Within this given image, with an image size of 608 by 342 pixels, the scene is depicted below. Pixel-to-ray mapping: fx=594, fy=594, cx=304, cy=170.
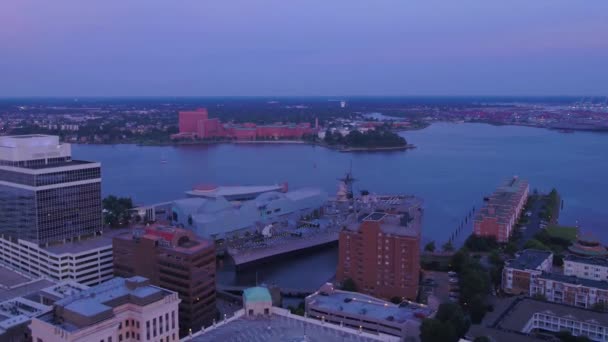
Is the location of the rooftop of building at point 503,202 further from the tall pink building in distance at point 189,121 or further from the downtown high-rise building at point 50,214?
the tall pink building in distance at point 189,121

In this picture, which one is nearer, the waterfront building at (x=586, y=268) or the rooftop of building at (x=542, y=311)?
the rooftop of building at (x=542, y=311)

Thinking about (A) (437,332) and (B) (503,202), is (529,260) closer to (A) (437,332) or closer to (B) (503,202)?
(A) (437,332)

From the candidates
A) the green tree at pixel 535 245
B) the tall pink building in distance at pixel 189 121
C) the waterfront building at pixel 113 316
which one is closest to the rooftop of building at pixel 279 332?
the waterfront building at pixel 113 316

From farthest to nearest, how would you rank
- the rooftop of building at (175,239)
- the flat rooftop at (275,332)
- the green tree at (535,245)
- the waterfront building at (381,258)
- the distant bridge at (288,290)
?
the green tree at (535,245) < the distant bridge at (288,290) < the waterfront building at (381,258) < the rooftop of building at (175,239) < the flat rooftop at (275,332)

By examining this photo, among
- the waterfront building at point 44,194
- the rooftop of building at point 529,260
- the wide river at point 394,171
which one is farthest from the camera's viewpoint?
the wide river at point 394,171

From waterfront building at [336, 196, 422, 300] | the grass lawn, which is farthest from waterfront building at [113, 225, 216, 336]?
the grass lawn

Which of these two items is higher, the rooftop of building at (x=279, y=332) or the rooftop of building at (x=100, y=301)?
the rooftop of building at (x=100, y=301)

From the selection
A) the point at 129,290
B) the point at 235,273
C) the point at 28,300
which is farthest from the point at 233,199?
the point at 129,290
